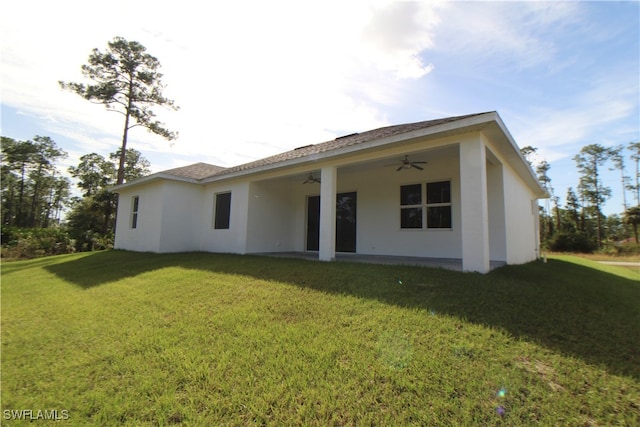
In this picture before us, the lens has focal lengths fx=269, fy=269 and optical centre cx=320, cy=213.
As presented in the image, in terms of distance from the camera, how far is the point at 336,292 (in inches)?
166

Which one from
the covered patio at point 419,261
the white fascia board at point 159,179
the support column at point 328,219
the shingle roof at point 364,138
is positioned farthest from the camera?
the white fascia board at point 159,179

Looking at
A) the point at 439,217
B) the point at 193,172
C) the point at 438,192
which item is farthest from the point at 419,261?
the point at 193,172

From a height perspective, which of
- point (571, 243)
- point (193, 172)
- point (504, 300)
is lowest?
point (504, 300)

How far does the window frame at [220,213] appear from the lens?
10031mm

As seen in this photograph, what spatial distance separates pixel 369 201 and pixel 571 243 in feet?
75.9

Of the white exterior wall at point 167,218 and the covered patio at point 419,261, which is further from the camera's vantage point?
the white exterior wall at point 167,218

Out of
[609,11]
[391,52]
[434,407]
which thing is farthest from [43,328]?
[609,11]

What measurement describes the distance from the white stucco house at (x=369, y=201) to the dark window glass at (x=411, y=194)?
0.03 meters

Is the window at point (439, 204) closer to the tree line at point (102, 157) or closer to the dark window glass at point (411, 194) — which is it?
the dark window glass at point (411, 194)

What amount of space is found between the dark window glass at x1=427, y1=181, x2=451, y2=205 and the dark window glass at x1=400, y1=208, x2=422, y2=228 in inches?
17.2

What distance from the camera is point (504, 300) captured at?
372 centimetres

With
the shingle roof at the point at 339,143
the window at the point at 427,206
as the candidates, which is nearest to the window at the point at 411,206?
the window at the point at 427,206

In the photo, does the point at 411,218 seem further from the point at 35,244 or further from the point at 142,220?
the point at 35,244

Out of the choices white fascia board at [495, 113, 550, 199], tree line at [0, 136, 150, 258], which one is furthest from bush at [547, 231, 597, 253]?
tree line at [0, 136, 150, 258]
